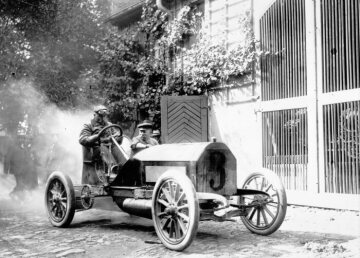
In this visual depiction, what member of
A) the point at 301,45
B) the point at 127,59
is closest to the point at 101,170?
the point at 301,45

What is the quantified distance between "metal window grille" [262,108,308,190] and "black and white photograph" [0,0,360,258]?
0.03 meters

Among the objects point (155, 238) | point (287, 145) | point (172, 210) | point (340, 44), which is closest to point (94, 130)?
point (155, 238)

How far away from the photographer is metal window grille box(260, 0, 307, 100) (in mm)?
9531

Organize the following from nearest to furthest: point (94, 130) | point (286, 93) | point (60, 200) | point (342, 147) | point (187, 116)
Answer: point (60, 200), point (94, 130), point (342, 147), point (286, 93), point (187, 116)

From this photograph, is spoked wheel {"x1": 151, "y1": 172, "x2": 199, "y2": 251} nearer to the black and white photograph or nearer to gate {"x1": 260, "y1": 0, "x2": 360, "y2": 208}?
the black and white photograph

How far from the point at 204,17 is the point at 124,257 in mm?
8814

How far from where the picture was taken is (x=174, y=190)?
5.59 meters

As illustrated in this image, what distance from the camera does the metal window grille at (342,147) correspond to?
824 cm

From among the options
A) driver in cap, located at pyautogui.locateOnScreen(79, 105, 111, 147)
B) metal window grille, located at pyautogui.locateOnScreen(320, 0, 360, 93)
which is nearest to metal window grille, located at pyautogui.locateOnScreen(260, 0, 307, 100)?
metal window grille, located at pyautogui.locateOnScreen(320, 0, 360, 93)

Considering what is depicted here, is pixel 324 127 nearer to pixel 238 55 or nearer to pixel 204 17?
pixel 238 55

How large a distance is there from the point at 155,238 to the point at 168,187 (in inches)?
37.3

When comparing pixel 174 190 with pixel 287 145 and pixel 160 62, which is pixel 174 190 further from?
pixel 160 62

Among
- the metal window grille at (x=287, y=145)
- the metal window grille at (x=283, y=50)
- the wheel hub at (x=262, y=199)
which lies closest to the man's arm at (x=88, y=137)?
the wheel hub at (x=262, y=199)

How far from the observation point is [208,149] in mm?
5812
